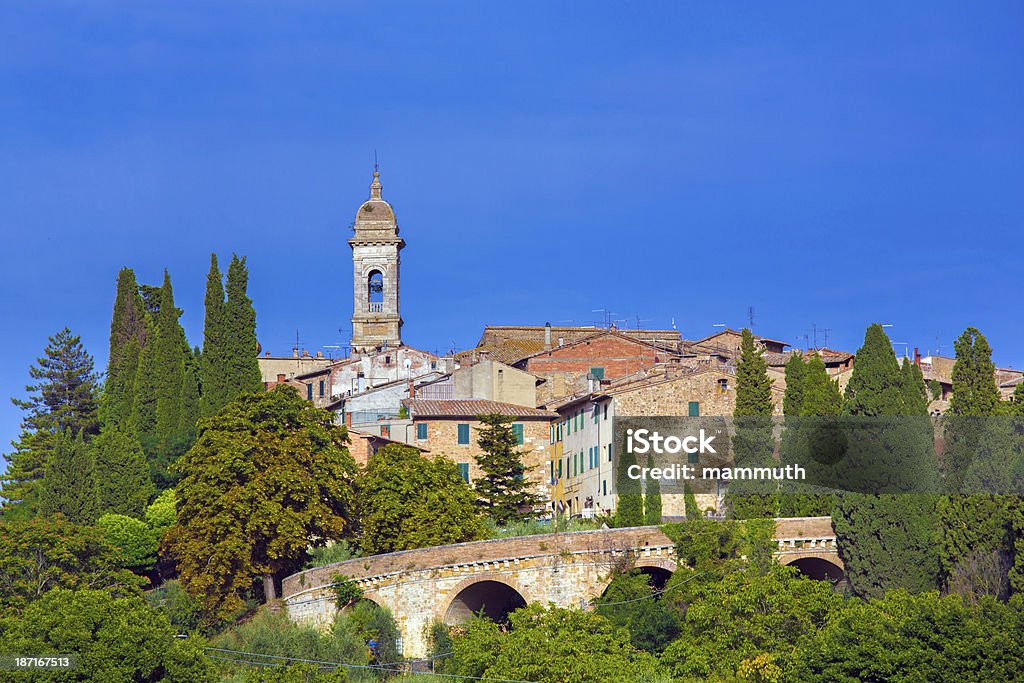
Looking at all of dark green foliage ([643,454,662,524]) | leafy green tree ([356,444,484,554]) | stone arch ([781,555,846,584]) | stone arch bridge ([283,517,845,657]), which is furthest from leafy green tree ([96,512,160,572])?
stone arch ([781,555,846,584])

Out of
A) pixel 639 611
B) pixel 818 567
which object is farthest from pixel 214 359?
pixel 818 567

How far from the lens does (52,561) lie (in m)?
61.2

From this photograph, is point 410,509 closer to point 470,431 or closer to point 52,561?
point 470,431

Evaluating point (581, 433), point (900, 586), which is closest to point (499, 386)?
point (581, 433)

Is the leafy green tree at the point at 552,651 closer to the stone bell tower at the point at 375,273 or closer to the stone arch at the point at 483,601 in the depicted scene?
the stone arch at the point at 483,601

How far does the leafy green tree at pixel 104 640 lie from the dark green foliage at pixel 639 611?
13048 mm

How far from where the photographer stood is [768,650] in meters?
57.3

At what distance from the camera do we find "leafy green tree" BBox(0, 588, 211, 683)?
51562 mm

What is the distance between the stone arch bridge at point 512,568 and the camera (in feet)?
207

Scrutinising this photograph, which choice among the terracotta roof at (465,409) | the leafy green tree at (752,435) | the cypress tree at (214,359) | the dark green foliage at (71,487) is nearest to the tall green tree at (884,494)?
the leafy green tree at (752,435)

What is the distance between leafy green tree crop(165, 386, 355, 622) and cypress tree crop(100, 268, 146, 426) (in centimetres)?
1815

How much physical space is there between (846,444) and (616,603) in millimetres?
8999

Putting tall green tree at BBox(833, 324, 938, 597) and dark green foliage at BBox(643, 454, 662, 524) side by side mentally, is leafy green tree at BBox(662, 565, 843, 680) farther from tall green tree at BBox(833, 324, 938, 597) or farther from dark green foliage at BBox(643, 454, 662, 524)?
dark green foliage at BBox(643, 454, 662, 524)

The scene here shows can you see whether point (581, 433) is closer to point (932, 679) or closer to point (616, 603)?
point (616, 603)
